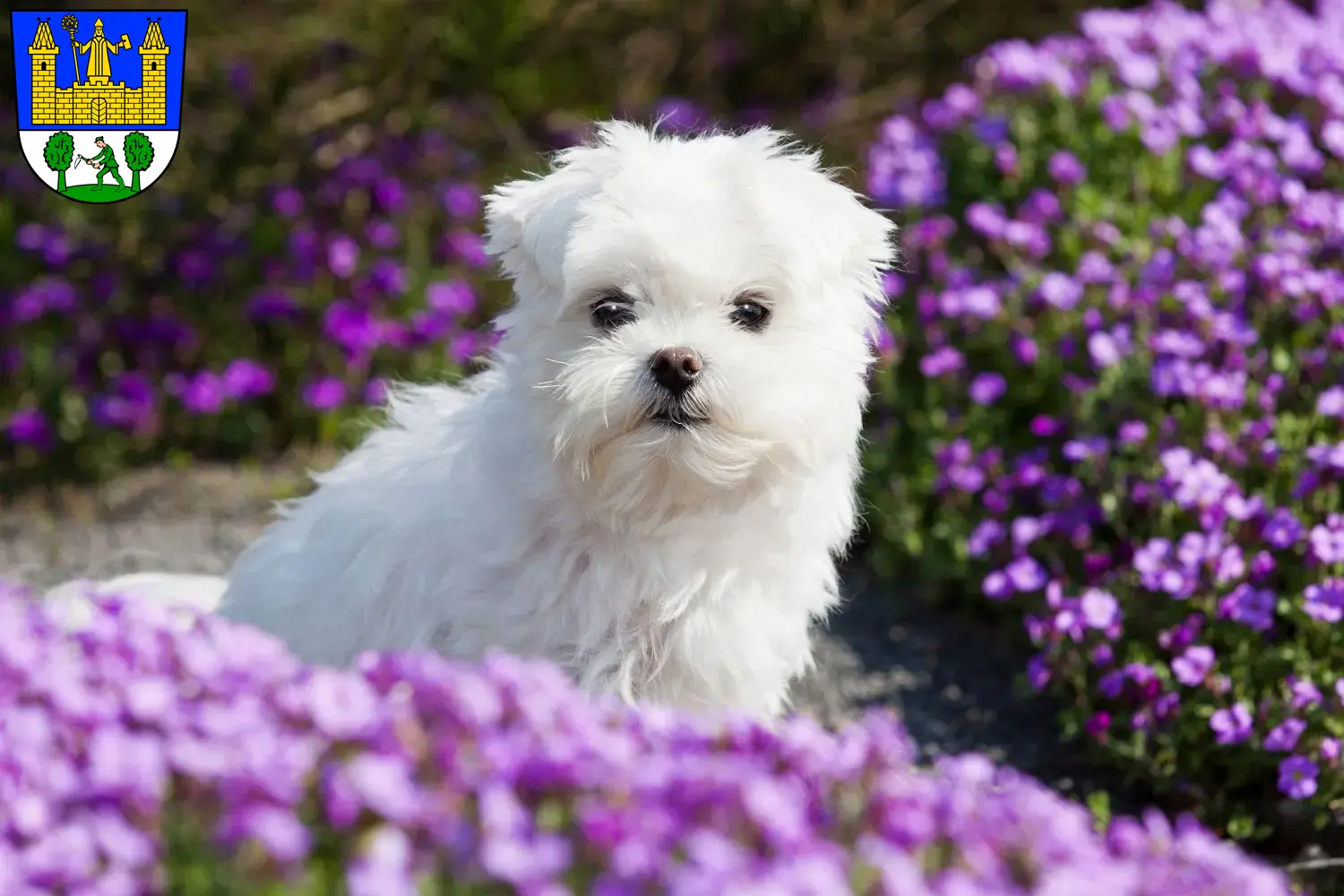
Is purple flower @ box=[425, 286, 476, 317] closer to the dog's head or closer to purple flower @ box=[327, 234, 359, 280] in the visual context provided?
purple flower @ box=[327, 234, 359, 280]

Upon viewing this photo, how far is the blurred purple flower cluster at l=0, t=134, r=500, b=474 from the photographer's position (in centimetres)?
626

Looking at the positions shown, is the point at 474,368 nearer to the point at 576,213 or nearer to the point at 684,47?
the point at 684,47

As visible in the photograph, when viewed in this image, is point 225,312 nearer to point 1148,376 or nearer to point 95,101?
point 95,101

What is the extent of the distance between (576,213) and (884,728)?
151cm

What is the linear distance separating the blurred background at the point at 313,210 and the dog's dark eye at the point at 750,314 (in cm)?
296

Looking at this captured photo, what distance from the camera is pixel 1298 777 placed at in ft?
12.3

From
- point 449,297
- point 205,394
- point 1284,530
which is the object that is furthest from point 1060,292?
point 205,394

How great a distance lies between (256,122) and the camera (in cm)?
693

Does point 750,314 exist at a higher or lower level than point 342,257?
higher

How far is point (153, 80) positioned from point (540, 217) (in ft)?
9.59

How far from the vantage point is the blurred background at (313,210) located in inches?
248

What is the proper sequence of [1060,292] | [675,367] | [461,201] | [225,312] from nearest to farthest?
[675,367]
[1060,292]
[225,312]
[461,201]

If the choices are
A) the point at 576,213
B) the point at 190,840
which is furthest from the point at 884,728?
the point at 576,213

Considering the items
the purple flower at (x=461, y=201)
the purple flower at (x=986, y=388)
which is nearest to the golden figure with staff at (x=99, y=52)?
the purple flower at (x=461, y=201)
